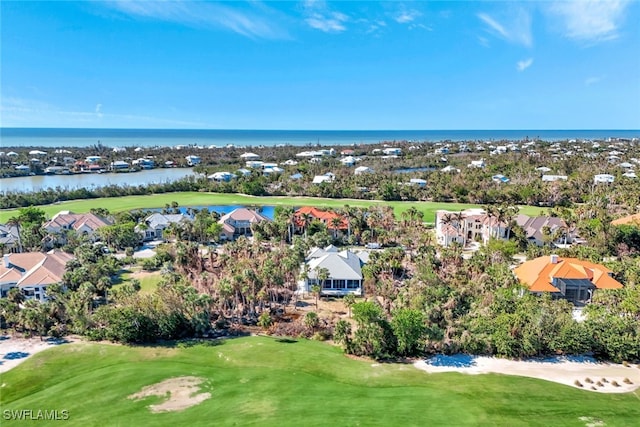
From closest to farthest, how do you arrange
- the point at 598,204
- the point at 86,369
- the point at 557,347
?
the point at 86,369 < the point at 557,347 < the point at 598,204

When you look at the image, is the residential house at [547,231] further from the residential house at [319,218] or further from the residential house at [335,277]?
the residential house at [335,277]

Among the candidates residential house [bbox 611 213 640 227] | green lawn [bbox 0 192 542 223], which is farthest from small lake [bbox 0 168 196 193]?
residential house [bbox 611 213 640 227]

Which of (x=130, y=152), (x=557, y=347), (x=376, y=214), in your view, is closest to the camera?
(x=557, y=347)

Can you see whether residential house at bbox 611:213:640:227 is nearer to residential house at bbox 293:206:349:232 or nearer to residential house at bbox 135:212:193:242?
residential house at bbox 293:206:349:232

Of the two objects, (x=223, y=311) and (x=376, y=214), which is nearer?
(x=223, y=311)

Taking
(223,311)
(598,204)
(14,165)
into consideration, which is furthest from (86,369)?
(14,165)

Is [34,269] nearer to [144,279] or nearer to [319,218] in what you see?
[144,279]

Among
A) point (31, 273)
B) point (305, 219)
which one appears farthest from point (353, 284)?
point (31, 273)

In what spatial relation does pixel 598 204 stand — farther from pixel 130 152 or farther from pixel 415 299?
pixel 130 152
